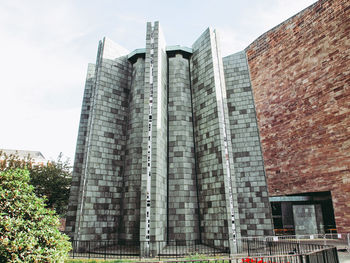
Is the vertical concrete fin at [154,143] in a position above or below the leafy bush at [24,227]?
above

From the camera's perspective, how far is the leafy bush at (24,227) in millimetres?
6746

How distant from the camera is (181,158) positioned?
17609 millimetres

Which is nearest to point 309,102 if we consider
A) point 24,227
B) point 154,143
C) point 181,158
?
point 181,158

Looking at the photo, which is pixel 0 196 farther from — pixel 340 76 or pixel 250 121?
pixel 340 76

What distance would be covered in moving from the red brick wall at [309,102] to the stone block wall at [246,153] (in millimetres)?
6443

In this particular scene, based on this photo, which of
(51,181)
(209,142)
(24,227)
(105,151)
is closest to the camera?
(24,227)

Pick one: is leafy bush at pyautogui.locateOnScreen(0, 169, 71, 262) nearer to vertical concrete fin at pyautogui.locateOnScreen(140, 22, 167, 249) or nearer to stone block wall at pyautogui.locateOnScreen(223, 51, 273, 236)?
vertical concrete fin at pyautogui.locateOnScreen(140, 22, 167, 249)

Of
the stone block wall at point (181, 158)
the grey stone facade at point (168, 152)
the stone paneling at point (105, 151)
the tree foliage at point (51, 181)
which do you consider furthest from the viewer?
the tree foliage at point (51, 181)

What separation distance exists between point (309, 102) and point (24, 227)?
23.9 m

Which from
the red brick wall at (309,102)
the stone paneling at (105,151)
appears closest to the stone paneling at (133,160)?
the stone paneling at (105,151)

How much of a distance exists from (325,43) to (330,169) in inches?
449

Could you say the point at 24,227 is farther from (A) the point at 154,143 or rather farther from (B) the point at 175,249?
(B) the point at 175,249

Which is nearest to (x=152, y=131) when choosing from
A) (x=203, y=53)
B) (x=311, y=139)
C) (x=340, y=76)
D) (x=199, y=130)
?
(x=199, y=130)

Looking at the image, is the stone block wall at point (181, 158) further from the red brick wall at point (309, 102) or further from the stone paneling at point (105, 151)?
the red brick wall at point (309, 102)
